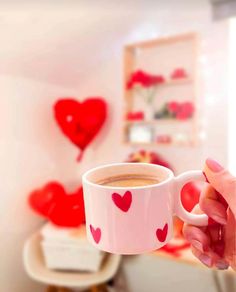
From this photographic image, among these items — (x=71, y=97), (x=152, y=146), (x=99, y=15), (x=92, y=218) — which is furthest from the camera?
(x=152, y=146)

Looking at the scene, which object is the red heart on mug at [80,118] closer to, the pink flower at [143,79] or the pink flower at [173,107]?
the pink flower at [143,79]

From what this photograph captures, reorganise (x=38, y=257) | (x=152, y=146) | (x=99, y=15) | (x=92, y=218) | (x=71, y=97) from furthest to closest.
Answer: (x=152, y=146)
(x=71, y=97)
(x=38, y=257)
(x=99, y=15)
(x=92, y=218)

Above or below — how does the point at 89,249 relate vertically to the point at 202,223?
below

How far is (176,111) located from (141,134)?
0.22 metres

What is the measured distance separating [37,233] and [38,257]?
108mm

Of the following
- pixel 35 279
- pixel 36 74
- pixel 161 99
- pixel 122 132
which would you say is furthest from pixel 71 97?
pixel 35 279

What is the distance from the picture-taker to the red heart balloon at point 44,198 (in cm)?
114

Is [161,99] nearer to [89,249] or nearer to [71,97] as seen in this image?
[71,97]

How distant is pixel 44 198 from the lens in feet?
3.81

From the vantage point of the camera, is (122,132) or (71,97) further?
(122,132)

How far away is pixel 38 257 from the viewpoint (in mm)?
1124

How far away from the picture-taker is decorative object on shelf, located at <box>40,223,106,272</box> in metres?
1.06

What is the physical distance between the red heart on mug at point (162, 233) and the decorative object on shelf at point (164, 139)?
1014 millimetres

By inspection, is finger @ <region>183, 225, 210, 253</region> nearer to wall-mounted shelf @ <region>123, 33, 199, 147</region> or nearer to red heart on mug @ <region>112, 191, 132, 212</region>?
red heart on mug @ <region>112, 191, 132, 212</region>
